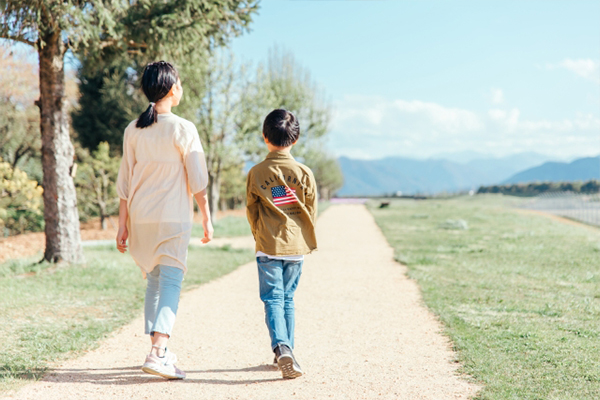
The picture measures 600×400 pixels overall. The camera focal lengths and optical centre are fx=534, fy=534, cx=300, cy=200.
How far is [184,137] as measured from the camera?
12.0 feet

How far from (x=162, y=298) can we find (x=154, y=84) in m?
1.47

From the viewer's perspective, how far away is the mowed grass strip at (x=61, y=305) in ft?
14.5

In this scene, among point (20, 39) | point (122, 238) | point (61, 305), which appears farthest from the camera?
point (20, 39)

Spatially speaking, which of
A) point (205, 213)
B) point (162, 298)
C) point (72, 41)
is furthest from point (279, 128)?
point (72, 41)

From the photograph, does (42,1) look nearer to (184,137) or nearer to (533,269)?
(184,137)

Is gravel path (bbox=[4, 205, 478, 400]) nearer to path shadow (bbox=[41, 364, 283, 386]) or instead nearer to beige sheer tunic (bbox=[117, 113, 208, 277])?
path shadow (bbox=[41, 364, 283, 386])

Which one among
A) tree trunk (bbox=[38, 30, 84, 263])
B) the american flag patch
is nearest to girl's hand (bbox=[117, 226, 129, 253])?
the american flag patch

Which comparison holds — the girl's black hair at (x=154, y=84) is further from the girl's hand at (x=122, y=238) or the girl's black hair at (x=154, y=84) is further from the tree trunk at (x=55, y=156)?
the tree trunk at (x=55, y=156)

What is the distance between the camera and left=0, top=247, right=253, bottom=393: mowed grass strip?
4426 mm

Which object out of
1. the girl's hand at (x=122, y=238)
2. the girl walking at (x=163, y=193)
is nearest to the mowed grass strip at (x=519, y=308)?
the girl walking at (x=163, y=193)

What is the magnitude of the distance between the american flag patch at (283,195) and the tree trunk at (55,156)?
19.3ft

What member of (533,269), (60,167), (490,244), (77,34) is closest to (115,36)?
(77,34)

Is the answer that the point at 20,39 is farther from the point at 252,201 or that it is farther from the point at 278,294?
the point at 278,294

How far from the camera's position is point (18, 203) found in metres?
14.3
